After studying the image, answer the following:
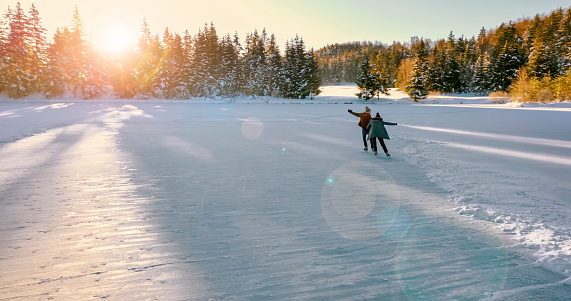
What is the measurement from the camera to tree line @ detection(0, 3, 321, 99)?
1695 inches

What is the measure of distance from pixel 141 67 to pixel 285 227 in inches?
1994

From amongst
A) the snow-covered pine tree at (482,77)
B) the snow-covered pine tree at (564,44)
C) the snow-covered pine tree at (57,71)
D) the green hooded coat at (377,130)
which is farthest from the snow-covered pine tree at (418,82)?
the snow-covered pine tree at (57,71)

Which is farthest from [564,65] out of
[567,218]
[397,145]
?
[567,218]

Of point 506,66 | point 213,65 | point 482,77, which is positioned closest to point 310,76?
point 213,65

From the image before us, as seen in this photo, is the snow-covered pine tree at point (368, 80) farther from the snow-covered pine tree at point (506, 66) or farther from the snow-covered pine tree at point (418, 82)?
the snow-covered pine tree at point (506, 66)

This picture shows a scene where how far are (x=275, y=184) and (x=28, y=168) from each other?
20.1ft

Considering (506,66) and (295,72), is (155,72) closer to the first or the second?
(295,72)

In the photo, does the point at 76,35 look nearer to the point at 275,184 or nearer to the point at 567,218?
the point at 275,184

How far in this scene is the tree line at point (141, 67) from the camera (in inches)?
1695

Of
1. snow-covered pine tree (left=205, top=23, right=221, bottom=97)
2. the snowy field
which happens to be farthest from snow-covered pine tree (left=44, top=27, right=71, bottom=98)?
the snowy field

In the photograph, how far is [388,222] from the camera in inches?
162

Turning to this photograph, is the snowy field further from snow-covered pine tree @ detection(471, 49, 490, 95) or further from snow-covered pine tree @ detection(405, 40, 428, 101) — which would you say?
snow-covered pine tree @ detection(471, 49, 490, 95)

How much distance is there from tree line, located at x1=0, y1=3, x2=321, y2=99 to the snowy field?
4403 cm

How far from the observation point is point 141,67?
4641 cm
